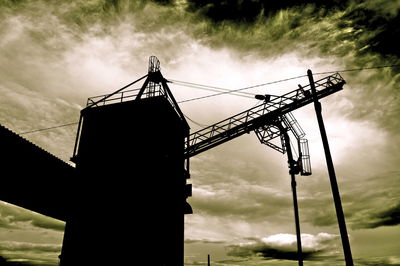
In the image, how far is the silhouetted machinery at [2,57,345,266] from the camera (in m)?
11.8

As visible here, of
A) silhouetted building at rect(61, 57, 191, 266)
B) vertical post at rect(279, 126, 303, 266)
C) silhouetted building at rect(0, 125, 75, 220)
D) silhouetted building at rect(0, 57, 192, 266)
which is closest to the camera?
silhouetted building at rect(0, 125, 75, 220)

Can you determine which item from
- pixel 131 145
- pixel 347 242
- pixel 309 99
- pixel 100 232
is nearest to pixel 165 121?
pixel 131 145

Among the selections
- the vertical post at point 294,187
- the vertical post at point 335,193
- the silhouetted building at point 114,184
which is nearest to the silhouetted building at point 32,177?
the silhouetted building at point 114,184

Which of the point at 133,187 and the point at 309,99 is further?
the point at 309,99

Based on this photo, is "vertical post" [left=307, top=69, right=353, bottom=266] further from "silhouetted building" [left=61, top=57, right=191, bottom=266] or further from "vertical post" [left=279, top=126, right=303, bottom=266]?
"silhouetted building" [left=61, top=57, right=191, bottom=266]

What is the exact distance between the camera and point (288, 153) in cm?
1566

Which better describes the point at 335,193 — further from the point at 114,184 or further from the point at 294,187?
the point at 114,184

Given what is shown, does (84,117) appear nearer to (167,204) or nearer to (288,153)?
(167,204)

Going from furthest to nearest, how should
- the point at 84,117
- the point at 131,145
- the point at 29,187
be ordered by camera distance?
the point at 84,117 < the point at 131,145 < the point at 29,187

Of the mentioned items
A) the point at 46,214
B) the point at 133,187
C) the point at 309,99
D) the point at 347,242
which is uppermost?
the point at 309,99

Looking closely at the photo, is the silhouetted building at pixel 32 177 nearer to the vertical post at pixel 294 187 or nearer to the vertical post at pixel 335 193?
the vertical post at pixel 335 193

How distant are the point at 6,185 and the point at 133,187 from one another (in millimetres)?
4946

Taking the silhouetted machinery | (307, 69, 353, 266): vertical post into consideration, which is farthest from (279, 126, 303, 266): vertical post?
(307, 69, 353, 266): vertical post

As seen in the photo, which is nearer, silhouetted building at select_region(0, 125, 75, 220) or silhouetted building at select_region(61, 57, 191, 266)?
silhouetted building at select_region(0, 125, 75, 220)
